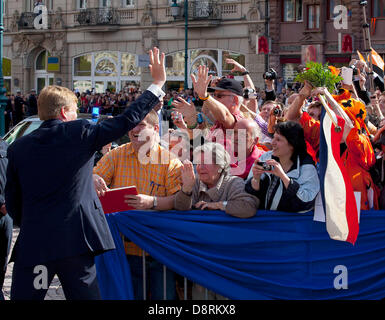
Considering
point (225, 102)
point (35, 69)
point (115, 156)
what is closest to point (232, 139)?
point (225, 102)

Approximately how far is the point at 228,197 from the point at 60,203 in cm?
137

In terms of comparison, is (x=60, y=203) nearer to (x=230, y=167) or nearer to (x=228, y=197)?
(x=228, y=197)

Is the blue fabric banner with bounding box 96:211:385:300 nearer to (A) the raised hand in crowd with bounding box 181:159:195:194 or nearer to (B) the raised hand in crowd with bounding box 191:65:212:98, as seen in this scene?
(A) the raised hand in crowd with bounding box 181:159:195:194

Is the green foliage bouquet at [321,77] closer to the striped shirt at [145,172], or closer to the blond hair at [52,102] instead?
the striped shirt at [145,172]

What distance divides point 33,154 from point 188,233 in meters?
1.34

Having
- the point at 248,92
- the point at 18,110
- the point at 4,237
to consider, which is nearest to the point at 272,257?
the point at 4,237

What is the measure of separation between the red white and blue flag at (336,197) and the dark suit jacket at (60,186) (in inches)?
55.4

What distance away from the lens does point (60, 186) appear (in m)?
4.00

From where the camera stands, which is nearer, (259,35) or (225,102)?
(225,102)

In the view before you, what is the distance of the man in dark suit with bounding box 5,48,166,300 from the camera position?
399 cm

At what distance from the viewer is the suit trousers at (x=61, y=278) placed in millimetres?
4023

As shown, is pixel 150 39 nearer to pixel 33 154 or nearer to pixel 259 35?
pixel 259 35

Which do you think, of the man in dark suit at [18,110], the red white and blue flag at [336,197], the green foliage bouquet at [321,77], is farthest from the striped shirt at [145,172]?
the man in dark suit at [18,110]

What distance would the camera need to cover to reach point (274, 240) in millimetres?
4707
